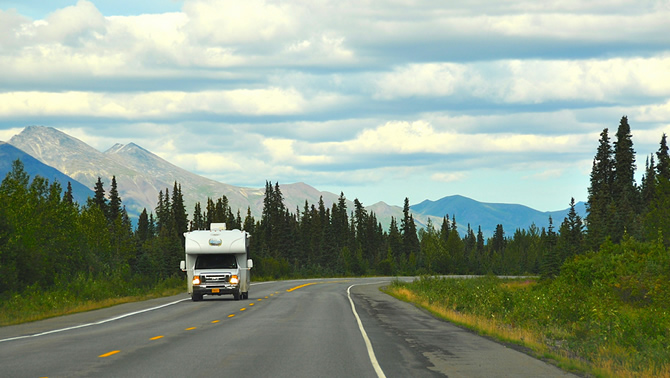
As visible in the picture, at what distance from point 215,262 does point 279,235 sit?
121 m

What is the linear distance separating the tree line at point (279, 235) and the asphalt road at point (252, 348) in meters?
17.0

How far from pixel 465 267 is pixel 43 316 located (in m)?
140

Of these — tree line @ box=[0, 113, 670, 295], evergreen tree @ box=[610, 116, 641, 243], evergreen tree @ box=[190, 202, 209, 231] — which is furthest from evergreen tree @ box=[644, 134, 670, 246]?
evergreen tree @ box=[190, 202, 209, 231]

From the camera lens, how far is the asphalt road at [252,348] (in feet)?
43.5

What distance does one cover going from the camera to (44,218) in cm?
6981

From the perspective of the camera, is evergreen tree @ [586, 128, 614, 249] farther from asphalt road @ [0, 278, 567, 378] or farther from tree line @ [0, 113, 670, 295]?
asphalt road @ [0, 278, 567, 378]

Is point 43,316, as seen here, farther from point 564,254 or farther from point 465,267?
point 465,267

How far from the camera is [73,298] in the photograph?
34156 millimetres

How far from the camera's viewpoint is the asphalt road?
43.5 feet

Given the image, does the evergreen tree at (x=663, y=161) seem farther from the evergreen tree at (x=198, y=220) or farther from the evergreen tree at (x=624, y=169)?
the evergreen tree at (x=198, y=220)

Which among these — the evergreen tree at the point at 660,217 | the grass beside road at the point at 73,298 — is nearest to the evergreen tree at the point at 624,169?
the evergreen tree at the point at 660,217

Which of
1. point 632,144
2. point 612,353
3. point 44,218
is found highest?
point 632,144

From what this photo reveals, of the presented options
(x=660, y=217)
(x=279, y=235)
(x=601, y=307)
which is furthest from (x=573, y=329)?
(x=279, y=235)

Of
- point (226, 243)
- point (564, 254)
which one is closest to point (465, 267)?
point (564, 254)
